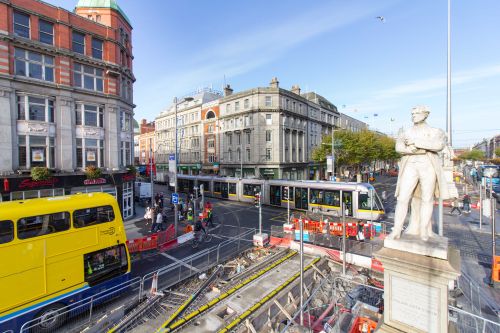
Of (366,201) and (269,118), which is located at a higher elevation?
(269,118)

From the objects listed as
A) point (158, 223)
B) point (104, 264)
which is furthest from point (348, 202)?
point (104, 264)

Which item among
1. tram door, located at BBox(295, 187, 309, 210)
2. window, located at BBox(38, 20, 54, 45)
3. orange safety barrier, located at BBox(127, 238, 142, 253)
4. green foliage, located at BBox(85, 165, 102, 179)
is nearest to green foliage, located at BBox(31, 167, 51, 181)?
green foliage, located at BBox(85, 165, 102, 179)

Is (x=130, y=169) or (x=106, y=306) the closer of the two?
(x=106, y=306)

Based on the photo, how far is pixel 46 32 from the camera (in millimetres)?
19172

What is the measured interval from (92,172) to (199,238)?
10838mm

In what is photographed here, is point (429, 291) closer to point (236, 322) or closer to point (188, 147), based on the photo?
point (236, 322)

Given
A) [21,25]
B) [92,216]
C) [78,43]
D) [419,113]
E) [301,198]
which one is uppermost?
[78,43]

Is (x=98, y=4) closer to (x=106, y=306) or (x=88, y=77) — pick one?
(x=88, y=77)

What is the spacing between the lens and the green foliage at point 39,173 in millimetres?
17547

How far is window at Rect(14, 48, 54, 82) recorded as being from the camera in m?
17.9

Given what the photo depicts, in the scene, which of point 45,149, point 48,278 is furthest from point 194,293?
point 45,149

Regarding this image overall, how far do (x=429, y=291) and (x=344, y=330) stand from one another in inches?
158

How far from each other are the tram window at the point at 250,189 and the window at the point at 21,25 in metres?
24.1

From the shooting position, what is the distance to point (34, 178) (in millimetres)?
17562
